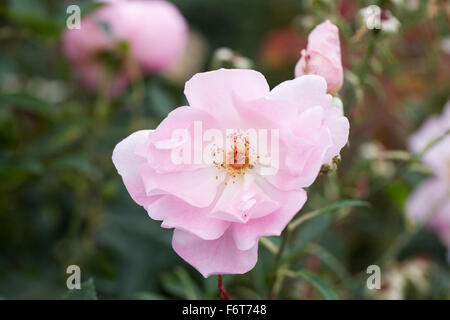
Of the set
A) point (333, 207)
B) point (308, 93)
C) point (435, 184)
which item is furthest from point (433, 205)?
point (308, 93)

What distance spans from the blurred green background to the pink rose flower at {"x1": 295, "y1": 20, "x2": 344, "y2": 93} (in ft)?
0.35

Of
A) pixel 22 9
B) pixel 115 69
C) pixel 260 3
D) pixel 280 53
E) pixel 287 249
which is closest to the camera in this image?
pixel 287 249

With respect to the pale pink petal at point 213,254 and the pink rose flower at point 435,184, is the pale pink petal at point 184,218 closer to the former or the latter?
the pale pink petal at point 213,254

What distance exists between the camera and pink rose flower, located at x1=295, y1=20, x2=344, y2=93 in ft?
1.73

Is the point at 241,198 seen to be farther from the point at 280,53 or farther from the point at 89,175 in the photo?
the point at 280,53

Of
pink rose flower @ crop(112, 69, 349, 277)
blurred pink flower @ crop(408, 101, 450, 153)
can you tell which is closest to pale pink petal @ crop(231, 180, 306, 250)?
pink rose flower @ crop(112, 69, 349, 277)

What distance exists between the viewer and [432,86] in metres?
1.03

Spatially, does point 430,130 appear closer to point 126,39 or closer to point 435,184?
point 435,184

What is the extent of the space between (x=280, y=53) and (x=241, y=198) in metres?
0.94

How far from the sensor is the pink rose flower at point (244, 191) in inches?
19.2

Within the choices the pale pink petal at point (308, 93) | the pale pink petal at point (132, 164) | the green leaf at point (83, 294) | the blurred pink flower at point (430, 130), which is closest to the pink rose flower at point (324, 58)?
the pale pink petal at point (308, 93)

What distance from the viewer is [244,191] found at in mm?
547

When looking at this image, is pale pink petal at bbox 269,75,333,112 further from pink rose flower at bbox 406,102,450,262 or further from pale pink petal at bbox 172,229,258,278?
pink rose flower at bbox 406,102,450,262

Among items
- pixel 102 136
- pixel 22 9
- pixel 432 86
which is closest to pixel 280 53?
pixel 432 86
